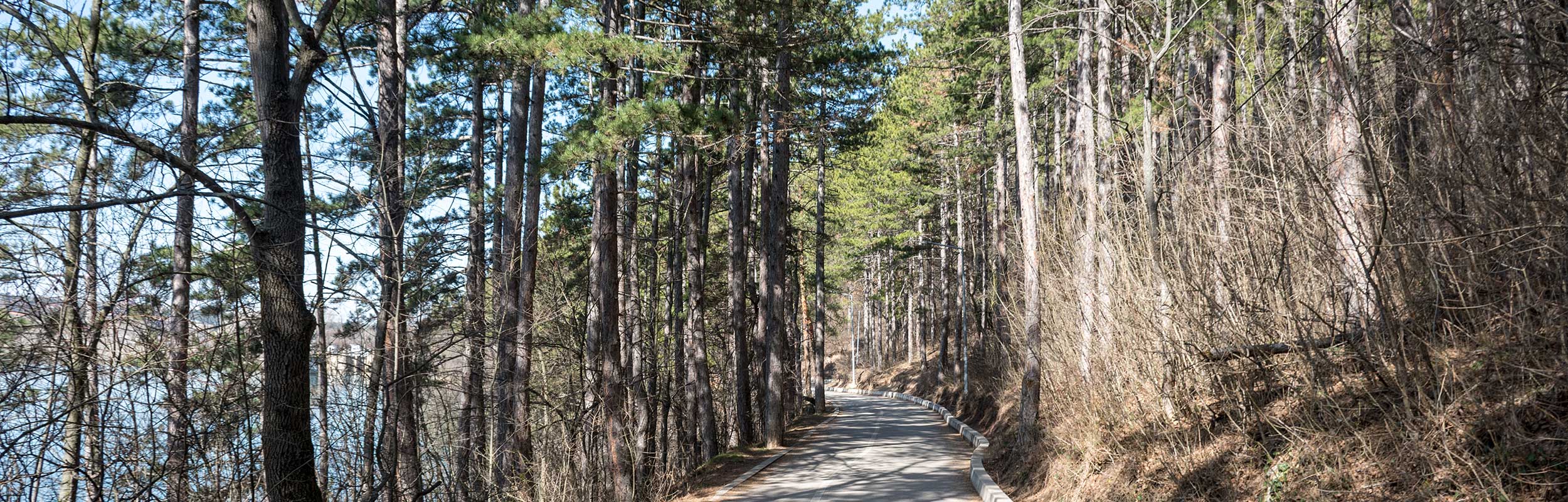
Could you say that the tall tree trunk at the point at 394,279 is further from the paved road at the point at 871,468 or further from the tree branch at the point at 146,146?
the paved road at the point at 871,468

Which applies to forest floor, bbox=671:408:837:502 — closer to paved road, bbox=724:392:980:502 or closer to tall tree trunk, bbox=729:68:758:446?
paved road, bbox=724:392:980:502

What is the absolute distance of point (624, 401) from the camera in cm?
1166

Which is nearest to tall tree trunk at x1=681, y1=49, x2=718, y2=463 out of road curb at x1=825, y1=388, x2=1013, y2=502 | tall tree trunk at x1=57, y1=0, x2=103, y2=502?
road curb at x1=825, y1=388, x2=1013, y2=502

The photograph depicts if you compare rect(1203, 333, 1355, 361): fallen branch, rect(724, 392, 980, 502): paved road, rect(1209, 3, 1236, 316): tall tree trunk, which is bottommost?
rect(724, 392, 980, 502): paved road

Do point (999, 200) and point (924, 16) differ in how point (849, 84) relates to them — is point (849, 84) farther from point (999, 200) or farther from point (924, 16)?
point (999, 200)

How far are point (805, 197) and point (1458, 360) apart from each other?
3252 cm

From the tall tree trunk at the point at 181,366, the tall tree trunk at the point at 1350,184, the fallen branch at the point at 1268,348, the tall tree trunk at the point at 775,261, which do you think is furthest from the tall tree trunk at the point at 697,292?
the tall tree trunk at the point at 1350,184

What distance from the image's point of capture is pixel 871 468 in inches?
539

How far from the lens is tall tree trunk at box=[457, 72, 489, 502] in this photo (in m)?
9.00

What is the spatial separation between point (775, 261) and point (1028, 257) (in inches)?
291

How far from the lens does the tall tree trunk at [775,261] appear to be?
17.3m

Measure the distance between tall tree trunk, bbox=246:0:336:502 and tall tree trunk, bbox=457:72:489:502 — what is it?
144 cm

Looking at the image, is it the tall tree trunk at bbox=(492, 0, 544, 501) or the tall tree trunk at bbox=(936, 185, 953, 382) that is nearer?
the tall tree trunk at bbox=(492, 0, 544, 501)

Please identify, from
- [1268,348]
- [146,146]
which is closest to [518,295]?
[146,146]
